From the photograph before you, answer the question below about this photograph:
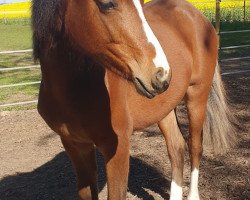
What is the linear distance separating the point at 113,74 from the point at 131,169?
214 cm

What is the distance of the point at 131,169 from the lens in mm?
4062

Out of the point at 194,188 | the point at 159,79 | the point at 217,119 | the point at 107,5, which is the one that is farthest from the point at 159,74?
the point at 217,119

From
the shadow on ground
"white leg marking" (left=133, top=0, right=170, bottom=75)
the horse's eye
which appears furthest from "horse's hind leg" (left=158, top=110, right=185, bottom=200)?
the horse's eye

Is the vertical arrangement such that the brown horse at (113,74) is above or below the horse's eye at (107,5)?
below

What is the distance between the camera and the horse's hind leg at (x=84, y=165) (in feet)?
8.05

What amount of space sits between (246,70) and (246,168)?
Answer: 198 inches

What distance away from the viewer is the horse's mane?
1778mm

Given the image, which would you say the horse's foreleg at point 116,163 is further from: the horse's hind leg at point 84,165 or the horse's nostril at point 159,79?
the horse's nostril at point 159,79

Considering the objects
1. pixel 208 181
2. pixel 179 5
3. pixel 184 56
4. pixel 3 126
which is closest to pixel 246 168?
pixel 208 181

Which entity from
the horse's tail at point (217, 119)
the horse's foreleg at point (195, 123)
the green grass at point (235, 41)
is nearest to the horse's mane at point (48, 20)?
the horse's foreleg at point (195, 123)

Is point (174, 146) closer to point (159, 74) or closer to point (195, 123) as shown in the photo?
point (195, 123)

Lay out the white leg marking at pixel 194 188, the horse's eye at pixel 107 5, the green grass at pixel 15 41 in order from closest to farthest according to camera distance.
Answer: the horse's eye at pixel 107 5 → the white leg marking at pixel 194 188 → the green grass at pixel 15 41

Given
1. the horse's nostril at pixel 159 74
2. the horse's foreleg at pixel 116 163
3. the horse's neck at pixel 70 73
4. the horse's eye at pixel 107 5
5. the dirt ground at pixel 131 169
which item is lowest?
the dirt ground at pixel 131 169

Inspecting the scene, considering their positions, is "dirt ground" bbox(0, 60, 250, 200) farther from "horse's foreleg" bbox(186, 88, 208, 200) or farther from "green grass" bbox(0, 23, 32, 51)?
"green grass" bbox(0, 23, 32, 51)
